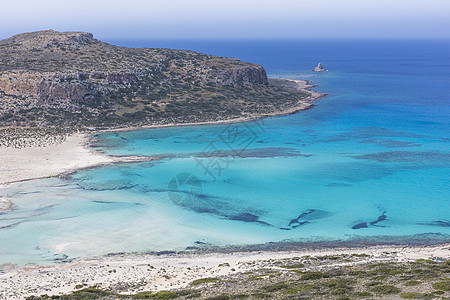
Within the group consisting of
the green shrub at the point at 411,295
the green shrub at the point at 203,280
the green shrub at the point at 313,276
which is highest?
the green shrub at the point at 411,295

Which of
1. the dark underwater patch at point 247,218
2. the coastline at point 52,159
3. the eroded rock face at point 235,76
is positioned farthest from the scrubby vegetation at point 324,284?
the eroded rock face at point 235,76

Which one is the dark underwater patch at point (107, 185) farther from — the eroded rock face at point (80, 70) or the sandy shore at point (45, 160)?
the eroded rock face at point (80, 70)

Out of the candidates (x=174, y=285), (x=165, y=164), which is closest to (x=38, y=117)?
(x=165, y=164)

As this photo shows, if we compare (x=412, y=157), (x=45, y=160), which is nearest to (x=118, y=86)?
(x=45, y=160)

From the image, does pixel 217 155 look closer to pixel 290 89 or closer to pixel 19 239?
pixel 19 239

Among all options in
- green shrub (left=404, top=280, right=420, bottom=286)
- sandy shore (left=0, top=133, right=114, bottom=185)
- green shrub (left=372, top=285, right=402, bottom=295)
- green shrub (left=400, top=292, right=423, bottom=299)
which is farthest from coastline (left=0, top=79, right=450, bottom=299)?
sandy shore (left=0, top=133, right=114, bottom=185)

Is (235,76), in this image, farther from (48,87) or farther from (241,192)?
(241,192)
